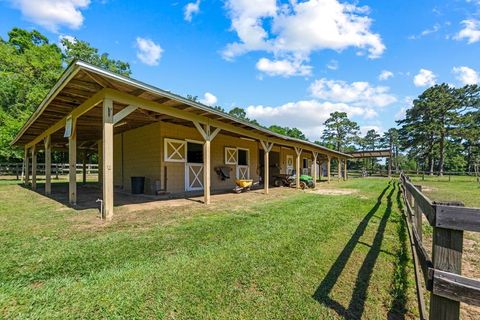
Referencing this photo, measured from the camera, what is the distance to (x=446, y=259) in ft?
4.55

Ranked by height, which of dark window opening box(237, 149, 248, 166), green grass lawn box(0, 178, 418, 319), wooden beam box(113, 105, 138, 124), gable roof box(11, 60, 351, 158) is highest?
gable roof box(11, 60, 351, 158)

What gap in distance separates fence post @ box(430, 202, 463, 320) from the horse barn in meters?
5.06

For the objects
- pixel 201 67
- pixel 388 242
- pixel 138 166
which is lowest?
pixel 388 242

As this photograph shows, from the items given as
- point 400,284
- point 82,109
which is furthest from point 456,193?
point 82,109

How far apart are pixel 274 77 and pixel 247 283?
18.9 meters

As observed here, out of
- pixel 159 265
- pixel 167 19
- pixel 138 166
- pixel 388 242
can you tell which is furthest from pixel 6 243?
pixel 167 19

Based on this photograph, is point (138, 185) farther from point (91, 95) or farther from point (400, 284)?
point (400, 284)

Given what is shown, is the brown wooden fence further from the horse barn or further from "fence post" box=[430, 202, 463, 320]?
the horse barn

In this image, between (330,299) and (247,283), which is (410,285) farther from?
(247,283)

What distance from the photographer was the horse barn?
5.02 m

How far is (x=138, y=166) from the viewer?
9.80 metres

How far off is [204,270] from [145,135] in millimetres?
7840

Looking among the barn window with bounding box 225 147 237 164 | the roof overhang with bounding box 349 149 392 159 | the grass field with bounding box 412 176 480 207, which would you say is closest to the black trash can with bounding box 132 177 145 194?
the barn window with bounding box 225 147 237 164

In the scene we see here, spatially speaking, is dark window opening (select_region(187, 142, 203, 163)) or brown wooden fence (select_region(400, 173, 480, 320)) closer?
brown wooden fence (select_region(400, 173, 480, 320))
